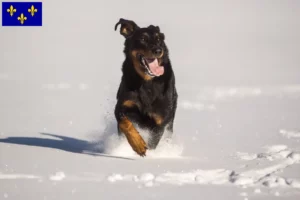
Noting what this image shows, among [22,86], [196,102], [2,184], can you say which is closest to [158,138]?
[2,184]

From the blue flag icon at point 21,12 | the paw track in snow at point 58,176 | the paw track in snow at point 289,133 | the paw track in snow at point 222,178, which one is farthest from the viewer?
the blue flag icon at point 21,12

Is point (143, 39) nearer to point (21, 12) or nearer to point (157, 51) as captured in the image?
point (157, 51)

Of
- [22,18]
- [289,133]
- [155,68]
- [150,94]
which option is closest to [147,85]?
[150,94]

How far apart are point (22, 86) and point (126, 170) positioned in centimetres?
707

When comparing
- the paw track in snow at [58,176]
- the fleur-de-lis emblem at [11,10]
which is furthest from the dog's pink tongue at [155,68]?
the fleur-de-lis emblem at [11,10]

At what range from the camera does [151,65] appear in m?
5.85

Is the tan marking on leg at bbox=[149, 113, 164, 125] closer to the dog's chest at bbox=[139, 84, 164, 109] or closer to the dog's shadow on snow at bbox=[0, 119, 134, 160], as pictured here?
the dog's chest at bbox=[139, 84, 164, 109]

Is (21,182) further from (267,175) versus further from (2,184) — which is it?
(267,175)

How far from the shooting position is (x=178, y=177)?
4.86 metres

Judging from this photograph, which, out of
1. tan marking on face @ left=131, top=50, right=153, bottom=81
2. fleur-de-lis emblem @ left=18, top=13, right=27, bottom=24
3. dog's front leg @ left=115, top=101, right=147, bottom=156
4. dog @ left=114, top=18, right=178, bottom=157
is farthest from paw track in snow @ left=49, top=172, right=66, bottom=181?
fleur-de-lis emblem @ left=18, top=13, right=27, bottom=24

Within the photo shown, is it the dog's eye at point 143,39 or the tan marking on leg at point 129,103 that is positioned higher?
the dog's eye at point 143,39

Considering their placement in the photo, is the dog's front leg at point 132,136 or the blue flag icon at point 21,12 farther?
the blue flag icon at point 21,12

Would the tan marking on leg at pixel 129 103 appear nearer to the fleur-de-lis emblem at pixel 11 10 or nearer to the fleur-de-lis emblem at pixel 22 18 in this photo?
the fleur-de-lis emblem at pixel 22 18

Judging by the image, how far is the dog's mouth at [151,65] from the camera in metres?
5.82
